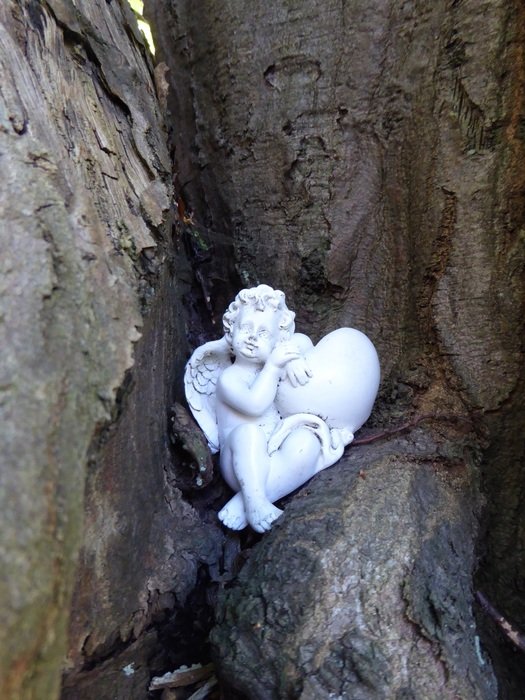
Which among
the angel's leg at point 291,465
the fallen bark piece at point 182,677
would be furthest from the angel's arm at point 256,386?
the fallen bark piece at point 182,677

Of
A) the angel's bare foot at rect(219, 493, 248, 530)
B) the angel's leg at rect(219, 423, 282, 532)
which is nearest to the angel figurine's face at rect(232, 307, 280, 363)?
the angel's leg at rect(219, 423, 282, 532)

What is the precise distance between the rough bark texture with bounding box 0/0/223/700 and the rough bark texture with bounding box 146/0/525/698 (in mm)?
265

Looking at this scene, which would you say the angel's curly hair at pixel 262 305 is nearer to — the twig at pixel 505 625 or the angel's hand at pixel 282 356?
the angel's hand at pixel 282 356

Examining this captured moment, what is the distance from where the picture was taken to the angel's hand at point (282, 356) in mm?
1565

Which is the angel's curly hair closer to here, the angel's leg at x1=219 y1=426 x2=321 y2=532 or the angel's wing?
the angel's wing

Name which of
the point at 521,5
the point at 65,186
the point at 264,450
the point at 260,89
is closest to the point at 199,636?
the point at 264,450

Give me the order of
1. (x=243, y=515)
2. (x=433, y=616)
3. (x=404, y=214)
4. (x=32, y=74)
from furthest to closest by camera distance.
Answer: (x=404, y=214), (x=243, y=515), (x=32, y=74), (x=433, y=616)

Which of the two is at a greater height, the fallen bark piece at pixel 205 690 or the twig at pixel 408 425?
the twig at pixel 408 425

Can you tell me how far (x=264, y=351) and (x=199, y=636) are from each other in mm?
731

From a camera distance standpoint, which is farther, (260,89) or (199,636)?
(260,89)

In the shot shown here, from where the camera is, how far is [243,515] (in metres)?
1.50

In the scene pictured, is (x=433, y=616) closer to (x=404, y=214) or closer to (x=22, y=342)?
(x=22, y=342)

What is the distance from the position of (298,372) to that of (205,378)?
0.29m

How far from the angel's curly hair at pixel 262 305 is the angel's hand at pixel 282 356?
0.19ft
